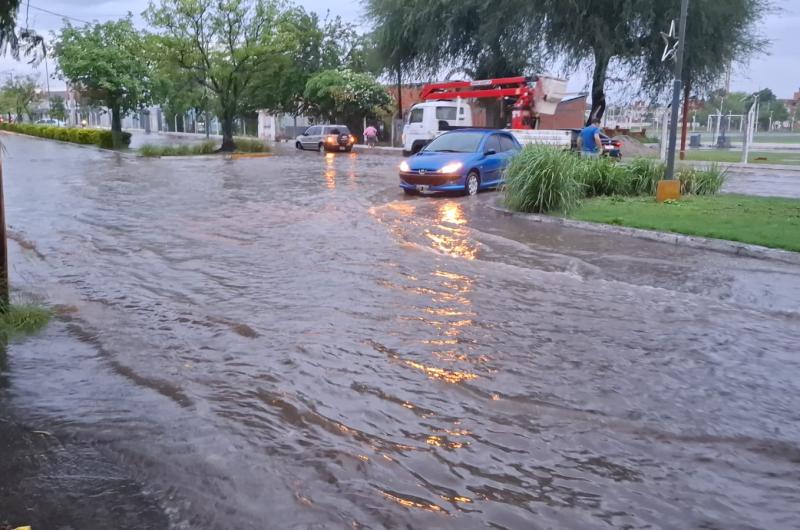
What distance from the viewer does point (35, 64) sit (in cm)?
543

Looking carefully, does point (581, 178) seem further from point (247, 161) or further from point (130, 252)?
point (247, 161)

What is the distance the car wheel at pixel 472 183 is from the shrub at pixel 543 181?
2.59 m

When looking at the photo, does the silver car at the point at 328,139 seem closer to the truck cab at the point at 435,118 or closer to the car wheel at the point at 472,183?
the truck cab at the point at 435,118

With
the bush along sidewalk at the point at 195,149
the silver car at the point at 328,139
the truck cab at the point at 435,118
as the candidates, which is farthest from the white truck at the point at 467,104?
the bush along sidewalk at the point at 195,149

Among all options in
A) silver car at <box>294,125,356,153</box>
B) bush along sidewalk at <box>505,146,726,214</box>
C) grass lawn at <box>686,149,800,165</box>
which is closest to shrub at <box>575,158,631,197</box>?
bush along sidewalk at <box>505,146,726,214</box>

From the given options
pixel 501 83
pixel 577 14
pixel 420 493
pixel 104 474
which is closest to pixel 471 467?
pixel 420 493

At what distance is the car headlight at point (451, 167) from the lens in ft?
51.4

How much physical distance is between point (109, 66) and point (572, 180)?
33.3m

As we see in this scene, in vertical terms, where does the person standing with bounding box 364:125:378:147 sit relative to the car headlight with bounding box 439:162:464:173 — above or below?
above

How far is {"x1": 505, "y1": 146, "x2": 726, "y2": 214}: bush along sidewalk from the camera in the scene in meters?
13.1

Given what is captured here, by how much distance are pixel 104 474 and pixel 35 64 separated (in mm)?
3272

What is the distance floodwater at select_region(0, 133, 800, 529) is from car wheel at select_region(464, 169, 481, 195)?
531 centimetres

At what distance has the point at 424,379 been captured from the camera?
5.32 metres

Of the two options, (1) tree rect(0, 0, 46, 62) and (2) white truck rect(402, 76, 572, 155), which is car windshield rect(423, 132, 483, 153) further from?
(1) tree rect(0, 0, 46, 62)
